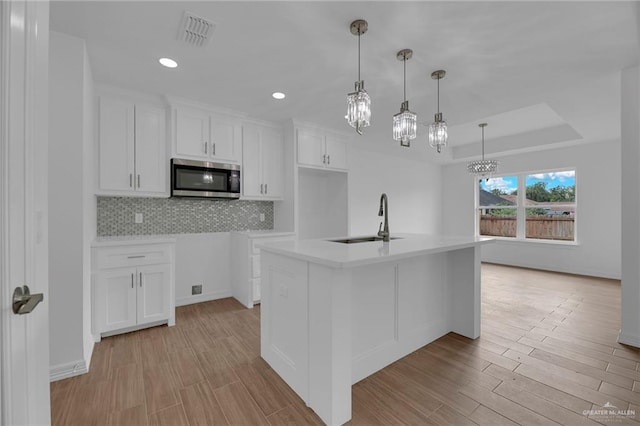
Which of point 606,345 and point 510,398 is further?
point 606,345

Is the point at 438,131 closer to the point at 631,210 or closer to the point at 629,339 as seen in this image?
the point at 631,210

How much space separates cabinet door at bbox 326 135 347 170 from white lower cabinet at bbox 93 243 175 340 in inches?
98.7

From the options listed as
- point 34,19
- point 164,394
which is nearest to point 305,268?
point 164,394

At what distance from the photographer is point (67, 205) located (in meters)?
2.04

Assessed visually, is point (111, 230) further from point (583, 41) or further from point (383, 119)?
point (583, 41)

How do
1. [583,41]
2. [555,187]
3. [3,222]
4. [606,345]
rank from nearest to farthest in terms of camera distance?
[3,222] < [583,41] < [606,345] < [555,187]

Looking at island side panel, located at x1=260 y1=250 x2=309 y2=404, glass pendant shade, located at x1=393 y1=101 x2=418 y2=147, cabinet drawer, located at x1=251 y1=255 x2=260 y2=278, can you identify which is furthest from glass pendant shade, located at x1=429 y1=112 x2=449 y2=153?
cabinet drawer, located at x1=251 y1=255 x2=260 y2=278

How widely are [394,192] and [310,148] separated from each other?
279 centimetres

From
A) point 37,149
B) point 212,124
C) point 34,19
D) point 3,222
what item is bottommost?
point 3,222

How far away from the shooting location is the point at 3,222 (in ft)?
2.34

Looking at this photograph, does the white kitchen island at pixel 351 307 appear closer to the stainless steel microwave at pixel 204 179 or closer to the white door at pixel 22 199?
the white door at pixel 22 199

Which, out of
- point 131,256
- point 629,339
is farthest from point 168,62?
point 629,339

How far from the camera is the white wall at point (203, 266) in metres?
3.56

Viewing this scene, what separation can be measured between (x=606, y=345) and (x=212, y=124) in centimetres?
451
